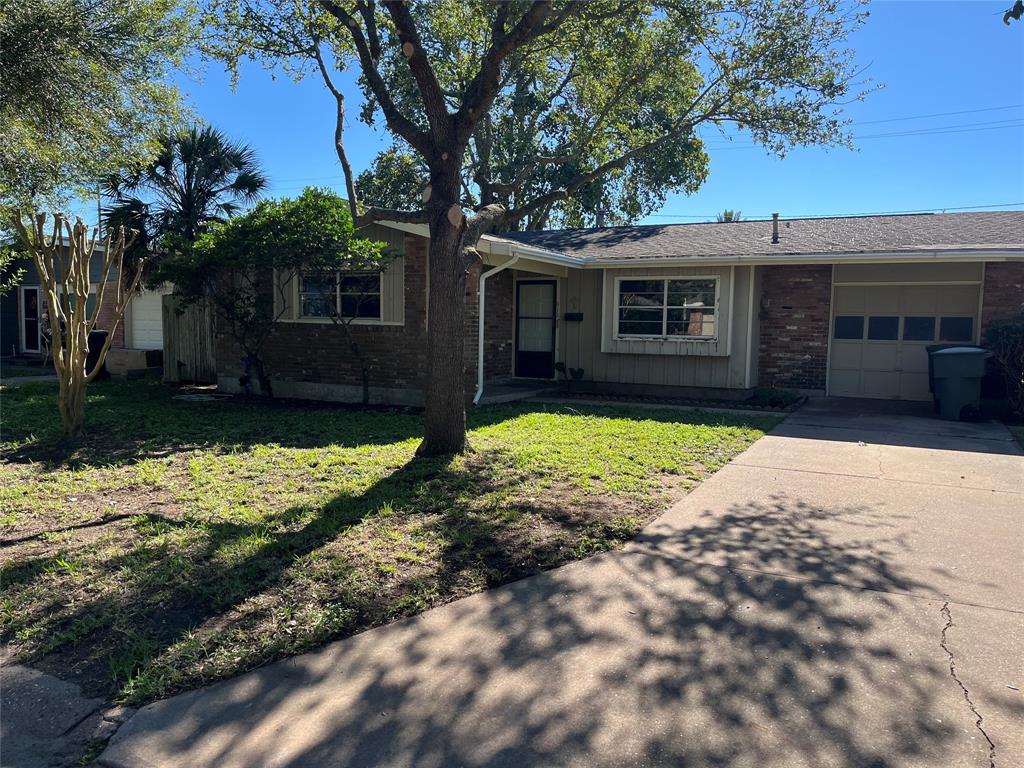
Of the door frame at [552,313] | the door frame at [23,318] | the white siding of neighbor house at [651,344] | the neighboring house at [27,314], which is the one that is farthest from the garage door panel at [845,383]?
the door frame at [23,318]

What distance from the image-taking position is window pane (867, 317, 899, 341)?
13.0m

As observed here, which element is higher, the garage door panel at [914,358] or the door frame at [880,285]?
the door frame at [880,285]

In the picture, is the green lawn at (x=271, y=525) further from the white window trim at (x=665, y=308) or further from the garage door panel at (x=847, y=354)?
the garage door panel at (x=847, y=354)

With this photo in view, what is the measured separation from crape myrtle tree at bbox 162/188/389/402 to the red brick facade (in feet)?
0.83

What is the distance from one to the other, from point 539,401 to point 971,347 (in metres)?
6.78

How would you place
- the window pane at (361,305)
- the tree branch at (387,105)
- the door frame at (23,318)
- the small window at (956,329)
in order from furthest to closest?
the door frame at (23,318) → the window pane at (361,305) → the small window at (956,329) → the tree branch at (387,105)

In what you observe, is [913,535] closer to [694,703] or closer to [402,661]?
[694,703]

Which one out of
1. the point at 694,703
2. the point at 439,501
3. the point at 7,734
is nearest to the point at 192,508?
the point at 439,501

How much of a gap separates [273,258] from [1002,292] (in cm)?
1160

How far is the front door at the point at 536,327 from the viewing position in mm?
14578

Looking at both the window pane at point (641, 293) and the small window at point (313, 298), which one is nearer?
the small window at point (313, 298)

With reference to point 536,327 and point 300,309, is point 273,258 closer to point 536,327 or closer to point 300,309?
point 300,309

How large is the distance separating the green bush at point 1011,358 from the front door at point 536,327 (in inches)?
290

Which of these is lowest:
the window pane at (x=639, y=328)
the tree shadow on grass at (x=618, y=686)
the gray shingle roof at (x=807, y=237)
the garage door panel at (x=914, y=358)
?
the tree shadow on grass at (x=618, y=686)
